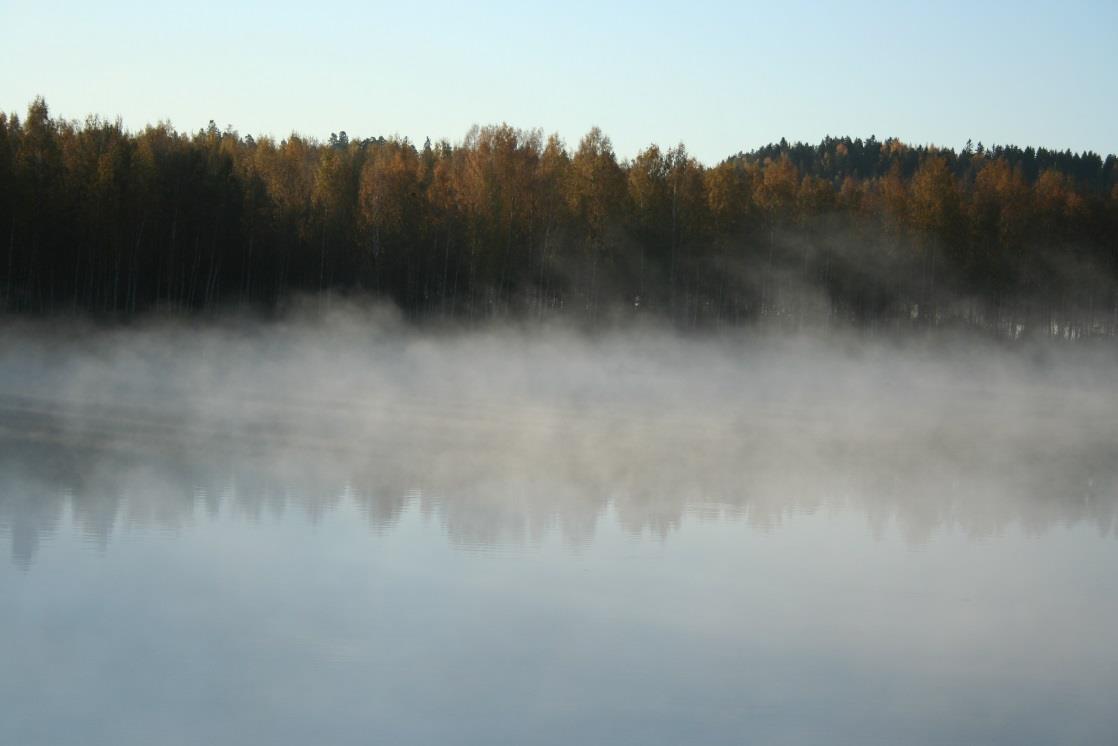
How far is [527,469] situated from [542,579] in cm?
559

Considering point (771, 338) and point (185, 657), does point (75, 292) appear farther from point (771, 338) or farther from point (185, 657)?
point (185, 657)

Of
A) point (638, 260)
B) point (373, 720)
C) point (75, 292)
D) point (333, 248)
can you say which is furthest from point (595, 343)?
point (373, 720)

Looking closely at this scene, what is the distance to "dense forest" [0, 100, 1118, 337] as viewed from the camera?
37.3 metres

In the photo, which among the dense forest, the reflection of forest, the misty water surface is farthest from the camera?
the dense forest

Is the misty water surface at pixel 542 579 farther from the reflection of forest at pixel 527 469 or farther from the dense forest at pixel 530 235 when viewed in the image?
the dense forest at pixel 530 235

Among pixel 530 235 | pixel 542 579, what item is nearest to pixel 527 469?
pixel 542 579

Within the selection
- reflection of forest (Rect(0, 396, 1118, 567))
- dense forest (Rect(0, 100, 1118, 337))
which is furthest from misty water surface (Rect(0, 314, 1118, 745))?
dense forest (Rect(0, 100, 1118, 337))

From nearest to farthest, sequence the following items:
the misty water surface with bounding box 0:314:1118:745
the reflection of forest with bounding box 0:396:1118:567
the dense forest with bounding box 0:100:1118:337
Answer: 1. the misty water surface with bounding box 0:314:1118:745
2. the reflection of forest with bounding box 0:396:1118:567
3. the dense forest with bounding box 0:100:1118:337

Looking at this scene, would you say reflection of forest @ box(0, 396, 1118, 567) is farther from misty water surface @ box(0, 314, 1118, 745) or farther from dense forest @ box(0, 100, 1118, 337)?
dense forest @ box(0, 100, 1118, 337)

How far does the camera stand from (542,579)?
28.2 feet

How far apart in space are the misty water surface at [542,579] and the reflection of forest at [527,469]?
0.08 m

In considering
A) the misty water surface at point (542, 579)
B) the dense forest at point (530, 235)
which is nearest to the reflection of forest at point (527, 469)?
the misty water surface at point (542, 579)

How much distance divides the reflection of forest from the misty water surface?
0.08 metres

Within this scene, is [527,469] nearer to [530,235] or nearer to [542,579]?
[542,579]
